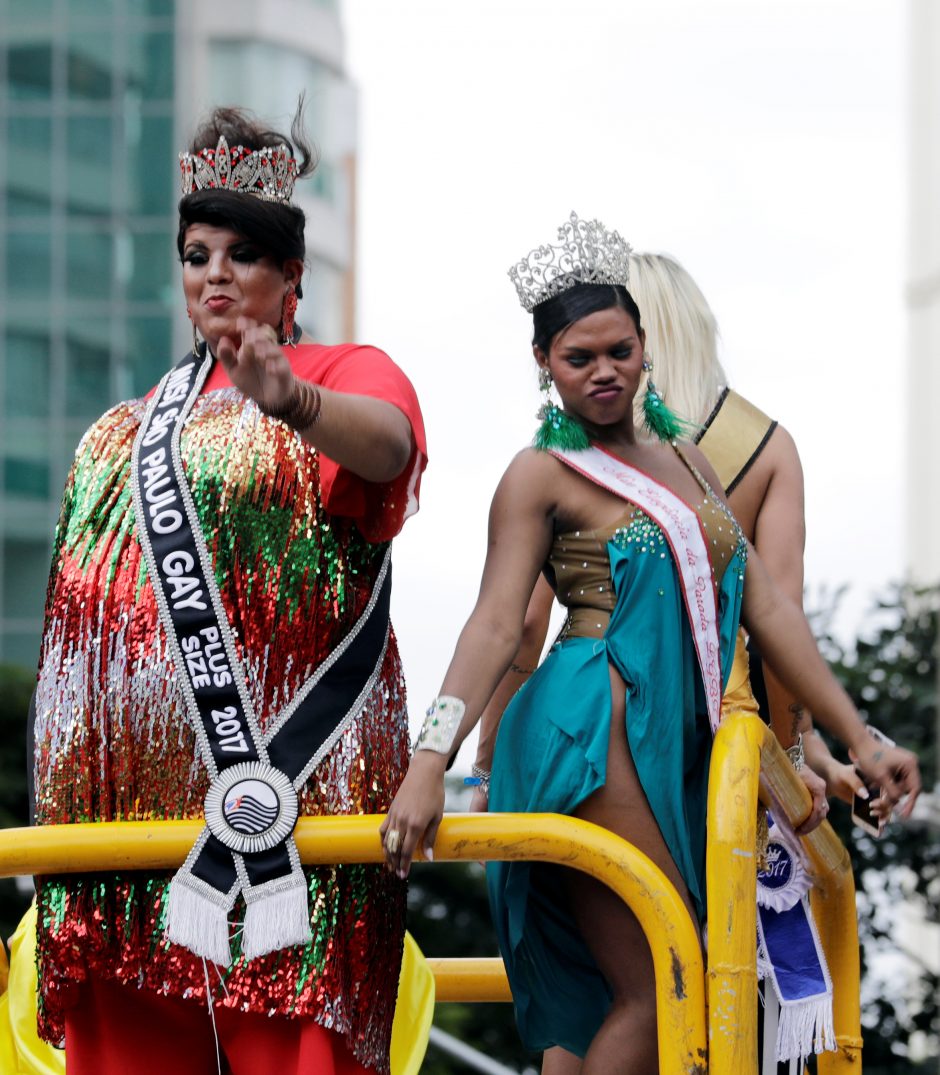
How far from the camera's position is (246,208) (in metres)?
3.30

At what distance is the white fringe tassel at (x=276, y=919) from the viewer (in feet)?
10.2

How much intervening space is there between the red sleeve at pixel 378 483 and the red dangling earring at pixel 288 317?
154 mm

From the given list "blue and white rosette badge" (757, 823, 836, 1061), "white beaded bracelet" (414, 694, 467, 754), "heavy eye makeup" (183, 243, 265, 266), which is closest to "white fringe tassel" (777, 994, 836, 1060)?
"blue and white rosette badge" (757, 823, 836, 1061)

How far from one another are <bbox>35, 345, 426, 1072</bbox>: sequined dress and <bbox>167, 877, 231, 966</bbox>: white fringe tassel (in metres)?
0.04

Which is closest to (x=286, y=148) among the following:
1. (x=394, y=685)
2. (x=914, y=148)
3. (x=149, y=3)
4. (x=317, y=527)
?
(x=317, y=527)

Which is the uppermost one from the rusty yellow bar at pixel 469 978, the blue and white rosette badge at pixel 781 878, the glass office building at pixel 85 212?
the glass office building at pixel 85 212

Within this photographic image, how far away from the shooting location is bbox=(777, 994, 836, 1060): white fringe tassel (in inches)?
139

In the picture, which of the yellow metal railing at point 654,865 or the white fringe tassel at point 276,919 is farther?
the white fringe tassel at point 276,919

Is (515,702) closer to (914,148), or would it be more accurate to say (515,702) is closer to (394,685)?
(394,685)

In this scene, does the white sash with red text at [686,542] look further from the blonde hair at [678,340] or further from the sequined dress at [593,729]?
the blonde hair at [678,340]

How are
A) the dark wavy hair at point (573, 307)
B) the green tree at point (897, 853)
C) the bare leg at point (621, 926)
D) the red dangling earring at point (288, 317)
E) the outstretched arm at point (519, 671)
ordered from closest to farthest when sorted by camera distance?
the bare leg at point (621, 926)
the red dangling earring at point (288, 317)
the dark wavy hair at point (573, 307)
the outstretched arm at point (519, 671)
the green tree at point (897, 853)

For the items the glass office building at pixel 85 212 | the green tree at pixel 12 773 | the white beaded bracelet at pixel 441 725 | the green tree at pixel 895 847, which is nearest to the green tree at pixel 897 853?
the green tree at pixel 895 847

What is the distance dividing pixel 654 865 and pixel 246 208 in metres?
1.08

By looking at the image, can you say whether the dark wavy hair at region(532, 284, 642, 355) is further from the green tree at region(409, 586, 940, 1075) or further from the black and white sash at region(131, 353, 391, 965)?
the green tree at region(409, 586, 940, 1075)
